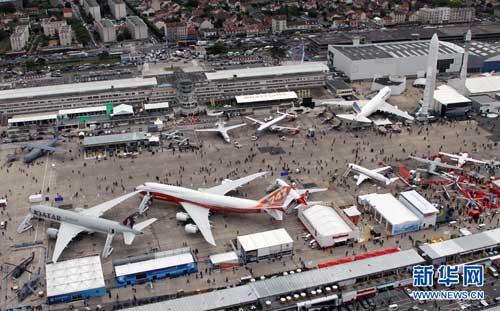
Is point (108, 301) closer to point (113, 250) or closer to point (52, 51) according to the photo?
point (113, 250)

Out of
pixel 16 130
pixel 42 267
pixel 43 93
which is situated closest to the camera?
pixel 42 267

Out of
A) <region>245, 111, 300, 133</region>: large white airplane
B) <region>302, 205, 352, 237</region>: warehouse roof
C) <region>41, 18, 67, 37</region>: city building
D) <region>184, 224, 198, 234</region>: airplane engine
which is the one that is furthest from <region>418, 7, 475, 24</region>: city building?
<region>184, 224, 198, 234</region>: airplane engine

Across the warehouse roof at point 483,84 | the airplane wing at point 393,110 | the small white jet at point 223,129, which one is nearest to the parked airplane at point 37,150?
the small white jet at point 223,129

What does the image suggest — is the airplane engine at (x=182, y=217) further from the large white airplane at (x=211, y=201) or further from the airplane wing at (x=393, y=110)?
the airplane wing at (x=393, y=110)

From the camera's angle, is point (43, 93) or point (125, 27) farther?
point (125, 27)

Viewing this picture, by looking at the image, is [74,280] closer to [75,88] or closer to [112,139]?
[112,139]

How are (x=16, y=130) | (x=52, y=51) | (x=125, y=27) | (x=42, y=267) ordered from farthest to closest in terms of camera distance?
(x=125, y=27) → (x=52, y=51) → (x=16, y=130) → (x=42, y=267)

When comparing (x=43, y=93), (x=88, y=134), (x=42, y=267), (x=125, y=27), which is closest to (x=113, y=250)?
(x=42, y=267)
